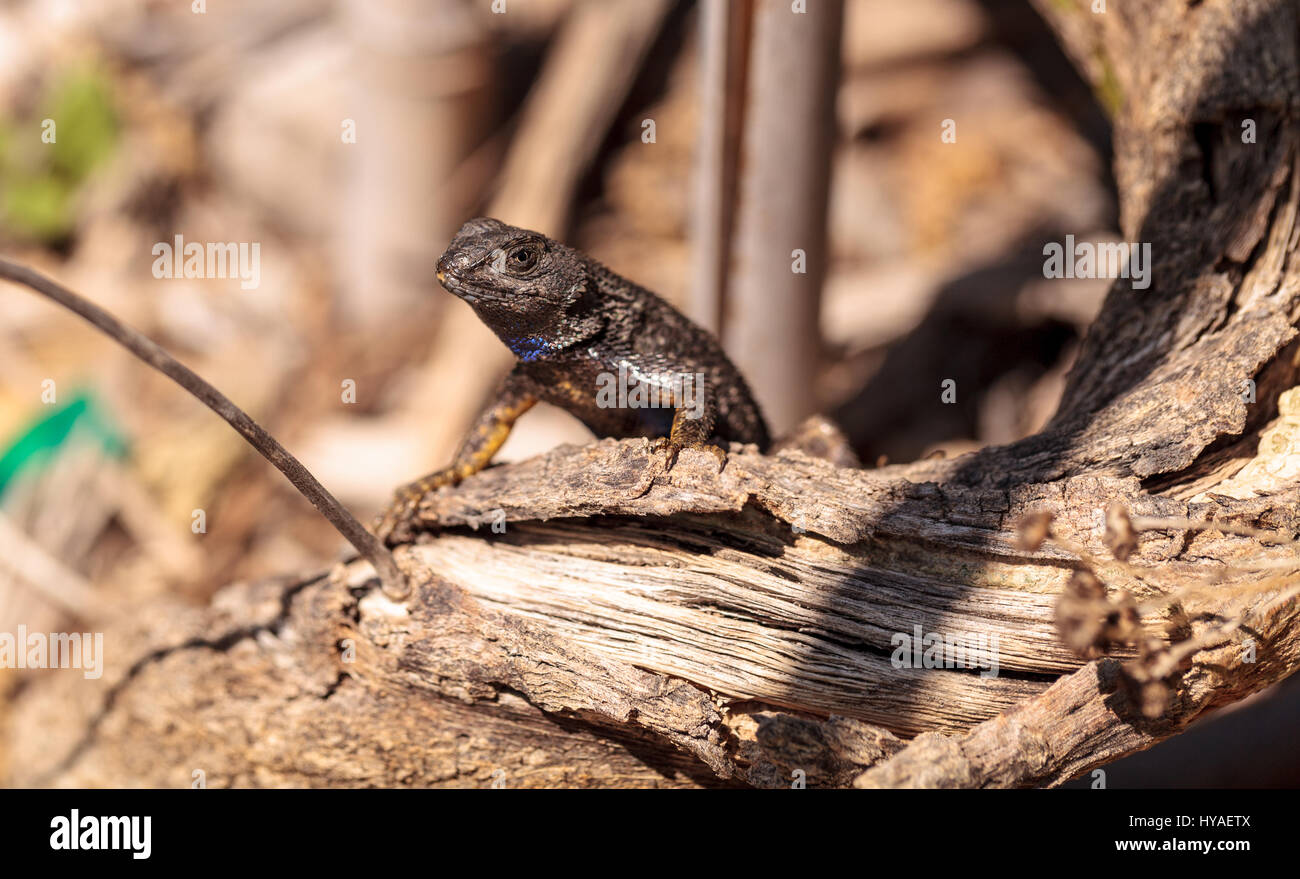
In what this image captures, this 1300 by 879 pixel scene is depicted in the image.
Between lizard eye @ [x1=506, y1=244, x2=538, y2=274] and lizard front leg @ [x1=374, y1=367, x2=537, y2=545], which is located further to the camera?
lizard front leg @ [x1=374, y1=367, x2=537, y2=545]

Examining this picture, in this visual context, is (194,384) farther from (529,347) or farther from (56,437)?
(56,437)

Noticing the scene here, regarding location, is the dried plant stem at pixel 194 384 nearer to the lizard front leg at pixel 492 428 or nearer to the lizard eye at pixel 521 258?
the lizard front leg at pixel 492 428

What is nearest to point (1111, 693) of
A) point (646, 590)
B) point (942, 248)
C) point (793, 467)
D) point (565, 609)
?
point (793, 467)

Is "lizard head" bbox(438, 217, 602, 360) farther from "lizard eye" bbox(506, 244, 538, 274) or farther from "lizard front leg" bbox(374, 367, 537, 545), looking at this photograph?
"lizard front leg" bbox(374, 367, 537, 545)

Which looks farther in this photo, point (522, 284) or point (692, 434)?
point (522, 284)

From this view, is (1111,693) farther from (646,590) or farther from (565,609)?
(565,609)

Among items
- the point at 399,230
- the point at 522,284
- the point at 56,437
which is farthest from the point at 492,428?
the point at 399,230

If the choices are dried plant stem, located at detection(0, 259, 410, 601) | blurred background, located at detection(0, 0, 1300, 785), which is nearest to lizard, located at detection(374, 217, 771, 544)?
dried plant stem, located at detection(0, 259, 410, 601)

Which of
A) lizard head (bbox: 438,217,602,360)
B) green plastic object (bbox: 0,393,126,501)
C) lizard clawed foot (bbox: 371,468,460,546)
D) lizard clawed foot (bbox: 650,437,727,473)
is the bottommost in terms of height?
lizard clawed foot (bbox: 371,468,460,546)
